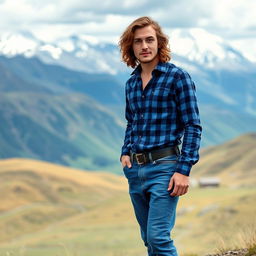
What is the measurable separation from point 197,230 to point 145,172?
135 m

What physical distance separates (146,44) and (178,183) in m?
1.81

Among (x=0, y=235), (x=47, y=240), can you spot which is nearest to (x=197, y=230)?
(x=47, y=240)

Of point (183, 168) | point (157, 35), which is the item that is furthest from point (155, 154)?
point (157, 35)

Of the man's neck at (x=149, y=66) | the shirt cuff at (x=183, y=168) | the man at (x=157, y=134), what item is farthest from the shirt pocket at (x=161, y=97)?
the shirt cuff at (x=183, y=168)

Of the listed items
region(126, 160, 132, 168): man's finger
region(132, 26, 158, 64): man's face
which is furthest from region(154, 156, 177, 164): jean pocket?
region(132, 26, 158, 64): man's face

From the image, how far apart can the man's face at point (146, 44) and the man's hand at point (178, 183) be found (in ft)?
5.07

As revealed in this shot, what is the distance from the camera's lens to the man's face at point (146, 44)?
813 centimetres

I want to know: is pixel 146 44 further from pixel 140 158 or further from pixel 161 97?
pixel 140 158

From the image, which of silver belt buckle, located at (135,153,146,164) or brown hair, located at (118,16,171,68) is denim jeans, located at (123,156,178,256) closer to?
silver belt buckle, located at (135,153,146,164)

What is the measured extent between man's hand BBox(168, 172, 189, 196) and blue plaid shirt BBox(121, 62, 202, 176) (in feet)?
0.19

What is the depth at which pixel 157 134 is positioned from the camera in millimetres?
7906

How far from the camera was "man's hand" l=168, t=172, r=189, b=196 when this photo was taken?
7.47 metres

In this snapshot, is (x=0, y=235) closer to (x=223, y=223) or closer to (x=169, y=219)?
(x=223, y=223)

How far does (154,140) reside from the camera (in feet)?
25.9
